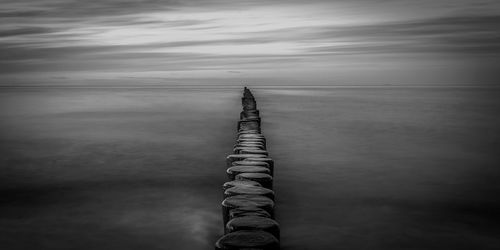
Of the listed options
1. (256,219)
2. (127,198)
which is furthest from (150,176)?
(256,219)

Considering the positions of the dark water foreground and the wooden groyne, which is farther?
the dark water foreground

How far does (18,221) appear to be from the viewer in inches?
249

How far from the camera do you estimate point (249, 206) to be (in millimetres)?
3699

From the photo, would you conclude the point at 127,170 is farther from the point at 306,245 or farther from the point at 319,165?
the point at 306,245

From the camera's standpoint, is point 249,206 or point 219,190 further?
point 219,190

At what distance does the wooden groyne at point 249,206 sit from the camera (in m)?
3.00

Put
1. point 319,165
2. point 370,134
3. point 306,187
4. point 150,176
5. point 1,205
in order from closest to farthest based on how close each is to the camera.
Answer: point 1,205
point 306,187
point 150,176
point 319,165
point 370,134

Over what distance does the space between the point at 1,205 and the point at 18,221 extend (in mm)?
995

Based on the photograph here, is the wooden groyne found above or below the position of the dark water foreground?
below

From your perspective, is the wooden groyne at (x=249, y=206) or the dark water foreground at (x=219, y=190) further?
the dark water foreground at (x=219, y=190)

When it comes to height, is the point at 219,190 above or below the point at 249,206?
above

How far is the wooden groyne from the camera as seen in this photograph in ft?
9.86

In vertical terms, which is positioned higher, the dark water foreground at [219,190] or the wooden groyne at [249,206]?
the dark water foreground at [219,190]

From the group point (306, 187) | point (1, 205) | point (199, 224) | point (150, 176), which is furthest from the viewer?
point (150, 176)
